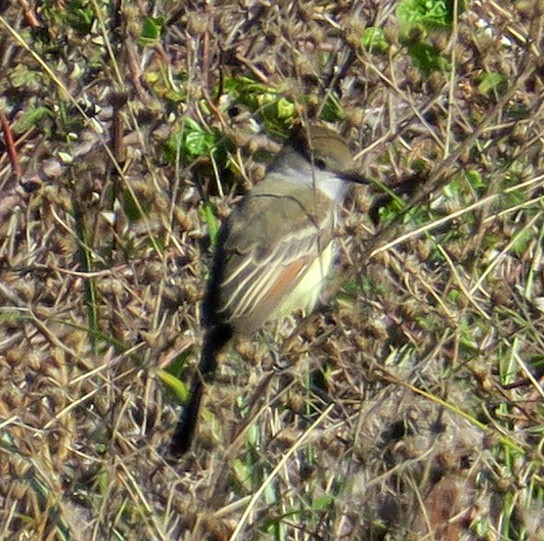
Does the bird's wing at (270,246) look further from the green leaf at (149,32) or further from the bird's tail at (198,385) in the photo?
the green leaf at (149,32)

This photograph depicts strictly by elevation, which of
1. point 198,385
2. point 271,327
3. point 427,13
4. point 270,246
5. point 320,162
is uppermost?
point 427,13

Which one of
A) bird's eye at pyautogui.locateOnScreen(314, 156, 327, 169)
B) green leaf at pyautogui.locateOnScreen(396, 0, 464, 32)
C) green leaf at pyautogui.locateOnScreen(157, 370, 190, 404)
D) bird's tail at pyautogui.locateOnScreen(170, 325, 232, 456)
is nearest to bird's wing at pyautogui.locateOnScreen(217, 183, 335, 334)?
bird's eye at pyautogui.locateOnScreen(314, 156, 327, 169)

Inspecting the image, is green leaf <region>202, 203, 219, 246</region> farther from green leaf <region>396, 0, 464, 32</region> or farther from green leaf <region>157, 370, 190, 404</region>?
green leaf <region>396, 0, 464, 32</region>

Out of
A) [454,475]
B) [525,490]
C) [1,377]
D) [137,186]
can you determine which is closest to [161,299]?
[137,186]

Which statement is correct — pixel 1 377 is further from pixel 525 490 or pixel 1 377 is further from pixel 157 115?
pixel 525 490

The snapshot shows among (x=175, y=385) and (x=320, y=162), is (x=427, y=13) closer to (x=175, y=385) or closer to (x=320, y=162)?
(x=320, y=162)

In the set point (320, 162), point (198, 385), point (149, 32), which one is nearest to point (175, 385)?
point (198, 385)
